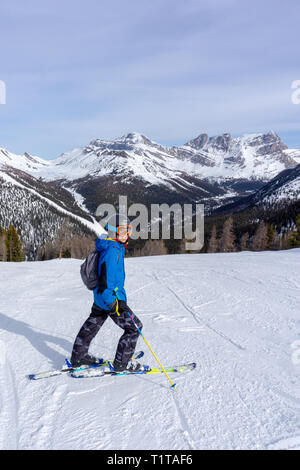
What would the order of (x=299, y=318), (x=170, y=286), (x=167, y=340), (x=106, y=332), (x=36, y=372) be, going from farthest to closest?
(x=170, y=286)
(x=299, y=318)
(x=106, y=332)
(x=167, y=340)
(x=36, y=372)

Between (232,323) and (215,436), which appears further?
(232,323)

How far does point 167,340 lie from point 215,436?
110 inches

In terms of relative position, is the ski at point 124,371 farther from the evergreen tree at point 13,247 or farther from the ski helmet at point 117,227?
the evergreen tree at point 13,247

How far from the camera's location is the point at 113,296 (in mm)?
4395

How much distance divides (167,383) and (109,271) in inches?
77.7

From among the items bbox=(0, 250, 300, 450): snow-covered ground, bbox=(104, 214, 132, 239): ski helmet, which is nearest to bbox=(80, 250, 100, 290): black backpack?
bbox=(104, 214, 132, 239): ski helmet

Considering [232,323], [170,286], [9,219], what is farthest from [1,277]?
[9,219]

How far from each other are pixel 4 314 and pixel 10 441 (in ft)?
17.4

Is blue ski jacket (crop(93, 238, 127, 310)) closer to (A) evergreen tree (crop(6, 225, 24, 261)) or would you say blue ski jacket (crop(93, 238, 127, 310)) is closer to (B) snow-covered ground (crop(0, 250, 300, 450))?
(B) snow-covered ground (crop(0, 250, 300, 450))

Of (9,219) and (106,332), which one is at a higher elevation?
(9,219)

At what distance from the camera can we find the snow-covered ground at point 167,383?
3273 millimetres

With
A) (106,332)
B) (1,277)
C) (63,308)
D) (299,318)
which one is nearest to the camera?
(106,332)

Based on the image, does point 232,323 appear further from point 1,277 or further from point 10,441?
point 1,277
